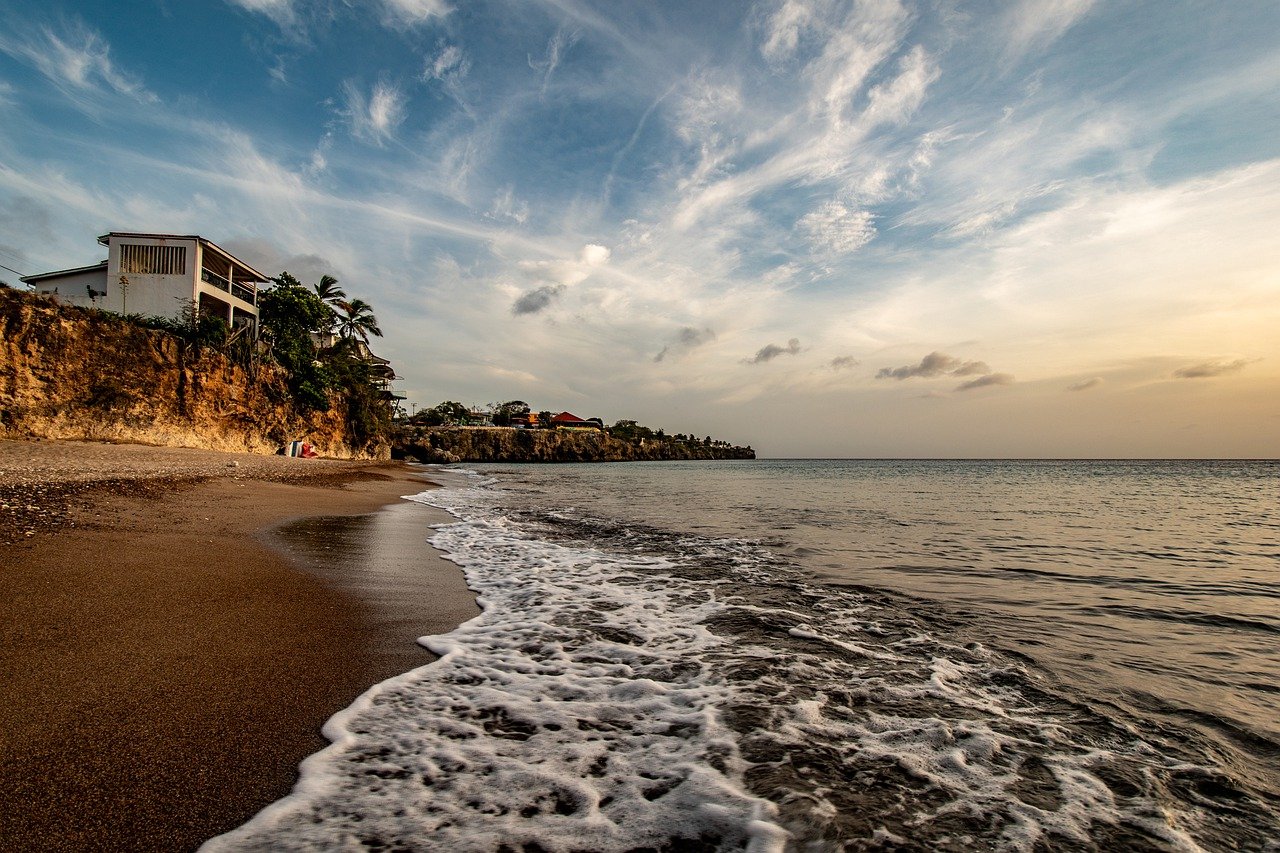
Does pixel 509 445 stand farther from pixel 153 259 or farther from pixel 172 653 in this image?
pixel 172 653

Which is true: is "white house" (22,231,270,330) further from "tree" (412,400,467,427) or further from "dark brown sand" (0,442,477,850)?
"tree" (412,400,467,427)

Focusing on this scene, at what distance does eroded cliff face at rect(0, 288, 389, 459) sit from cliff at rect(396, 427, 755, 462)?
1764 inches

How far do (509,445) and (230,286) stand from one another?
55999 millimetres

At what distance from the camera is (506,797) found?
7.72 feet

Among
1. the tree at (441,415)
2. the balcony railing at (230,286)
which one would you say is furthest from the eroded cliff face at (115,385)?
the tree at (441,415)

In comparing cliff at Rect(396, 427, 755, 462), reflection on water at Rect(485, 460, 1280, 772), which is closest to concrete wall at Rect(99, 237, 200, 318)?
reflection on water at Rect(485, 460, 1280, 772)

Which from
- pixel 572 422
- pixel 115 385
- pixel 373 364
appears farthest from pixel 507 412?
pixel 115 385

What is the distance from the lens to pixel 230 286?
28969mm

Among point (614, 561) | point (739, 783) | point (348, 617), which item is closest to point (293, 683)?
point (348, 617)

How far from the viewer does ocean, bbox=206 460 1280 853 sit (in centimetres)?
224

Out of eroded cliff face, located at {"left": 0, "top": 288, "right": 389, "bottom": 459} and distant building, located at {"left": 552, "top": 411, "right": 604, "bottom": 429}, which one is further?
distant building, located at {"left": 552, "top": 411, "right": 604, "bottom": 429}

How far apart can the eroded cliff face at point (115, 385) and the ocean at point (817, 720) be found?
19442 mm

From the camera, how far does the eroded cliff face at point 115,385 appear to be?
16.8 m

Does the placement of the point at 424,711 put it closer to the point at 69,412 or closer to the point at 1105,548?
the point at 1105,548
